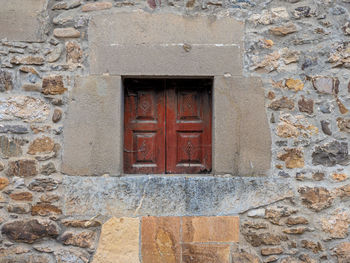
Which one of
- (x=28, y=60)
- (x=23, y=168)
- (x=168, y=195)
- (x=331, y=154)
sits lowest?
(x=168, y=195)

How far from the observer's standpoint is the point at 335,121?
2420 mm

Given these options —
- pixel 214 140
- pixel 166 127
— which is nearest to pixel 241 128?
pixel 214 140

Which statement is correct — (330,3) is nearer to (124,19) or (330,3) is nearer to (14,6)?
(124,19)

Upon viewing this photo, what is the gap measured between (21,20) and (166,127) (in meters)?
1.32

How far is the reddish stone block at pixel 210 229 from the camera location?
238 cm

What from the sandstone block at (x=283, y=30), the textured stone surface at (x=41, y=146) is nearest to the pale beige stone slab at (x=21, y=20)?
the textured stone surface at (x=41, y=146)

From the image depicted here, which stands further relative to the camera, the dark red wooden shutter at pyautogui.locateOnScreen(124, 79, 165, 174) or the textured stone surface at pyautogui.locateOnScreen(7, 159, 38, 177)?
the dark red wooden shutter at pyautogui.locateOnScreen(124, 79, 165, 174)

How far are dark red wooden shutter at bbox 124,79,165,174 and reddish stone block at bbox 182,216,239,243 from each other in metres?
0.47

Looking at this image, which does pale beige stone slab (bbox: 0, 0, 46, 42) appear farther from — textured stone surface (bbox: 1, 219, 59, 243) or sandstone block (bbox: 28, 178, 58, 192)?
textured stone surface (bbox: 1, 219, 59, 243)

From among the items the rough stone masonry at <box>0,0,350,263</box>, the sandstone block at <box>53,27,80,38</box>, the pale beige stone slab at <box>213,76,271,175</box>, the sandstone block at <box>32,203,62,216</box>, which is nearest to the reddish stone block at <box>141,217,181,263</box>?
the rough stone masonry at <box>0,0,350,263</box>

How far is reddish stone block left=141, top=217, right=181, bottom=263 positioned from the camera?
7.80 ft

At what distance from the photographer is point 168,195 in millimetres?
2393

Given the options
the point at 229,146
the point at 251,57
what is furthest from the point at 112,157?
the point at 251,57

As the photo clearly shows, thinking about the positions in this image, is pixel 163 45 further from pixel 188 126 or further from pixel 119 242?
pixel 119 242
